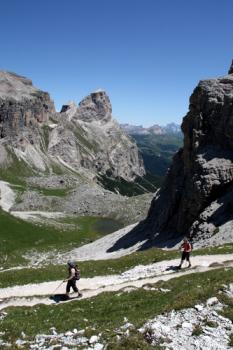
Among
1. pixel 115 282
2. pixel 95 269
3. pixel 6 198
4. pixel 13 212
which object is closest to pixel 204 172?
pixel 95 269

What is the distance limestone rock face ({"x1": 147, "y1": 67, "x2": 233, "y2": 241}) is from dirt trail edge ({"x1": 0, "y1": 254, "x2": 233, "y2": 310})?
21.8 m

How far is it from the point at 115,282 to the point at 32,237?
295 ft

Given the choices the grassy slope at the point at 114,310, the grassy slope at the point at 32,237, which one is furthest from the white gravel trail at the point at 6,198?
the grassy slope at the point at 114,310

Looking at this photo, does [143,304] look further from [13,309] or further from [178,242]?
[178,242]

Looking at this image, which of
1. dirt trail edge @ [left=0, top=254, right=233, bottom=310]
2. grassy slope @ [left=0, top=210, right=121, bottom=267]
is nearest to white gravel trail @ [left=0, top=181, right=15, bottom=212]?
grassy slope @ [left=0, top=210, right=121, bottom=267]

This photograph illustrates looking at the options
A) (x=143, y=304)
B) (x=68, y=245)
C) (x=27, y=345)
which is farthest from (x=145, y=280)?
(x=68, y=245)

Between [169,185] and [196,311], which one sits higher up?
[169,185]

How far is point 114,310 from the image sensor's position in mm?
27062

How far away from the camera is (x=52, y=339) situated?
22.9 metres

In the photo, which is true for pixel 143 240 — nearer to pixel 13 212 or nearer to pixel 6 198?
pixel 13 212

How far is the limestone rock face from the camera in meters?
67.9

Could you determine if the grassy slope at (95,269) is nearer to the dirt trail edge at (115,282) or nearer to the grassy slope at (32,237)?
the dirt trail edge at (115,282)

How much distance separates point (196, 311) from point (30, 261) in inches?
2891

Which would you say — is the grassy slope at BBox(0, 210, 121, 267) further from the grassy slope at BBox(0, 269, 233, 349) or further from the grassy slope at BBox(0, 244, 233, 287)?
the grassy slope at BBox(0, 269, 233, 349)
